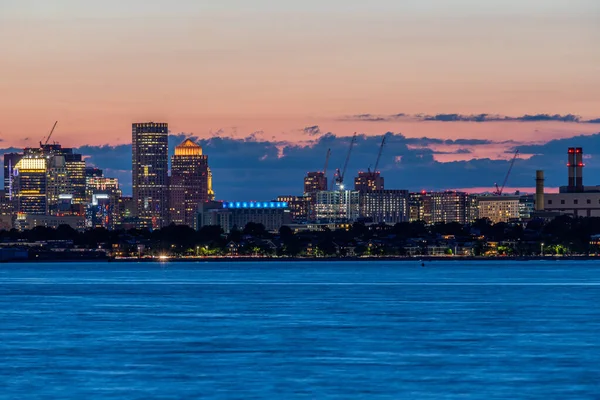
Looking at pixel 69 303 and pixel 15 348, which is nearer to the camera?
pixel 15 348

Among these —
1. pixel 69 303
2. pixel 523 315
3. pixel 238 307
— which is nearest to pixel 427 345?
pixel 523 315

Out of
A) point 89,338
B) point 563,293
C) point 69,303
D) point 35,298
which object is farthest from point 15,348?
point 563,293

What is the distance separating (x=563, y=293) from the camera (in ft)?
380

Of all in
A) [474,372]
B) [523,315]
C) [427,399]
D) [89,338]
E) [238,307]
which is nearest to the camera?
[427,399]

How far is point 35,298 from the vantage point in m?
112

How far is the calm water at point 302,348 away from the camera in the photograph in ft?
157

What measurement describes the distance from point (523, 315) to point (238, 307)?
20826 mm

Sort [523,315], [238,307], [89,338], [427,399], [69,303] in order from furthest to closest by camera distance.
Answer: [69,303] < [238,307] < [523,315] < [89,338] < [427,399]

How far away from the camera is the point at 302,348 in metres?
61.2

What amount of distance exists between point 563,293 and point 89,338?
5770cm

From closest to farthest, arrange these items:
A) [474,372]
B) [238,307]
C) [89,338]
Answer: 1. [474,372]
2. [89,338]
3. [238,307]

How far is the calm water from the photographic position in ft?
157

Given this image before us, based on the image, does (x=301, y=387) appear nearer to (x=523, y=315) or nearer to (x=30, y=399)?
(x=30, y=399)

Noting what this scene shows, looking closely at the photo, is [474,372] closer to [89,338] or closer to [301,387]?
[301,387]
